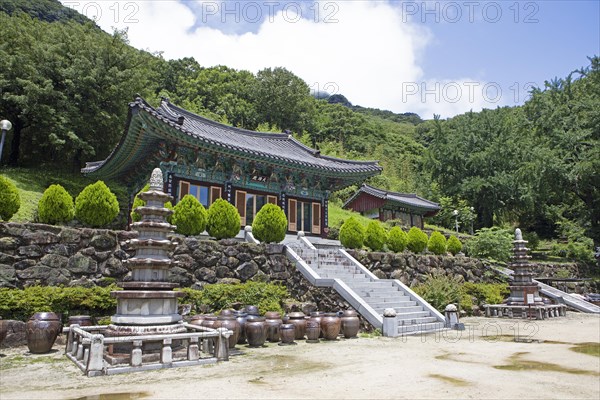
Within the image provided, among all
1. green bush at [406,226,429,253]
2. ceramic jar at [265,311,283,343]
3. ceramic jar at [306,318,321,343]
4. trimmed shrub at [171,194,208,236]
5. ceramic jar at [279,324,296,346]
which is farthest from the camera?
green bush at [406,226,429,253]

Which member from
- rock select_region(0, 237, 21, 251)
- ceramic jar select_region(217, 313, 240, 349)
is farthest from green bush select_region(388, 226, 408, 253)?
rock select_region(0, 237, 21, 251)

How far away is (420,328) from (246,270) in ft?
18.4

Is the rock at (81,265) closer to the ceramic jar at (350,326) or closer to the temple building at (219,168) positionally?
the temple building at (219,168)

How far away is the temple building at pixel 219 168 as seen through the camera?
16359mm

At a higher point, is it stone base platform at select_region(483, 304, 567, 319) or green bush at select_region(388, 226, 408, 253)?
green bush at select_region(388, 226, 408, 253)

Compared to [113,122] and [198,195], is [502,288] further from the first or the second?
[113,122]

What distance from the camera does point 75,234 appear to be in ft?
36.9

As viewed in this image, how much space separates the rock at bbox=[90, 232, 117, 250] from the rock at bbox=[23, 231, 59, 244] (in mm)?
917

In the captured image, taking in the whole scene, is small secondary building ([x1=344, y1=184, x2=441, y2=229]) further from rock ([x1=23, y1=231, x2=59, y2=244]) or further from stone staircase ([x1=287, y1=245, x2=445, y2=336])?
rock ([x1=23, y1=231, x2=59, y2=244])

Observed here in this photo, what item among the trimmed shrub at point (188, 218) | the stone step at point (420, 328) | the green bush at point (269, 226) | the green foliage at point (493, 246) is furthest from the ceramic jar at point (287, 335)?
the green foliage at point (493, 246)

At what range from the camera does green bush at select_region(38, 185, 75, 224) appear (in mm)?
11352

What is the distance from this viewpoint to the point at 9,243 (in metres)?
10.3

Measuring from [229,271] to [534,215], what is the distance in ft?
111

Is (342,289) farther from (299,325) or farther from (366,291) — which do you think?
(299,325)
